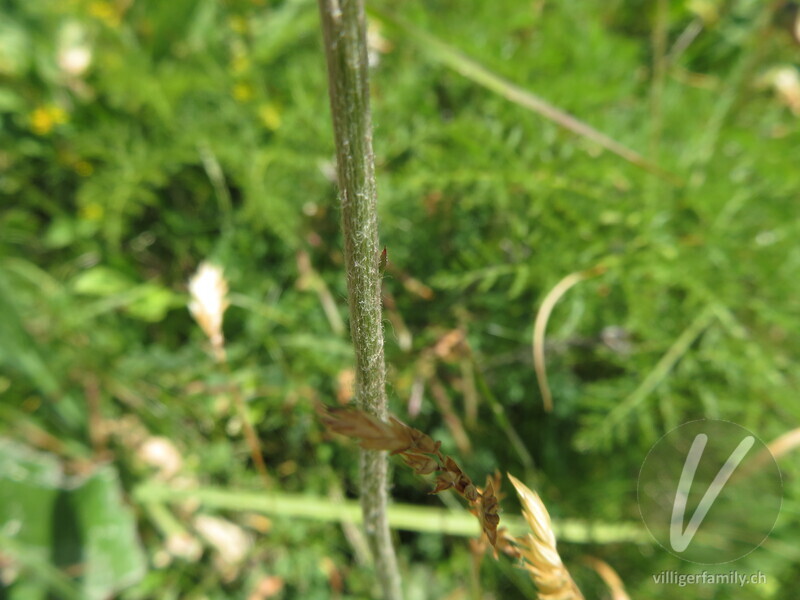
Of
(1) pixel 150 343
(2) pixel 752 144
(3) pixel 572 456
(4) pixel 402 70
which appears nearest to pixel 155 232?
(1) pixel 150 343

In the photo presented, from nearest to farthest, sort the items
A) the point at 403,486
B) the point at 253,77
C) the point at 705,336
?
the point at 705,336, the point at 403,486, the point at 253,77

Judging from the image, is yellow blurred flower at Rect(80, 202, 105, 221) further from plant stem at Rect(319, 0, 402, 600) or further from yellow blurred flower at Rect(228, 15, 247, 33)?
plant stem at Rect(319, 0, 402, 600)

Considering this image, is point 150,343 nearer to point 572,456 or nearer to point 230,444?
point 230,444

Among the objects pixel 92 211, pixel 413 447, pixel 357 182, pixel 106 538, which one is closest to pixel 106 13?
pixel 92 211

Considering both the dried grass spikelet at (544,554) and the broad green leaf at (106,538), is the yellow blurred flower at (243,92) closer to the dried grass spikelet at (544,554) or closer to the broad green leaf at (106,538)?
the broad green leaf at (106,538)

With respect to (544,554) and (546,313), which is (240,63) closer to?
(546,313)

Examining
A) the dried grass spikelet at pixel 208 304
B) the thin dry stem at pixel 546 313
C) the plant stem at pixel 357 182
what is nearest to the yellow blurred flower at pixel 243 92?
the dried grass spikelet at pixel 208 304

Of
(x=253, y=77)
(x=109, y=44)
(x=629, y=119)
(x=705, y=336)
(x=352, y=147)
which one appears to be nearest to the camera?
(x=352, y=147)
